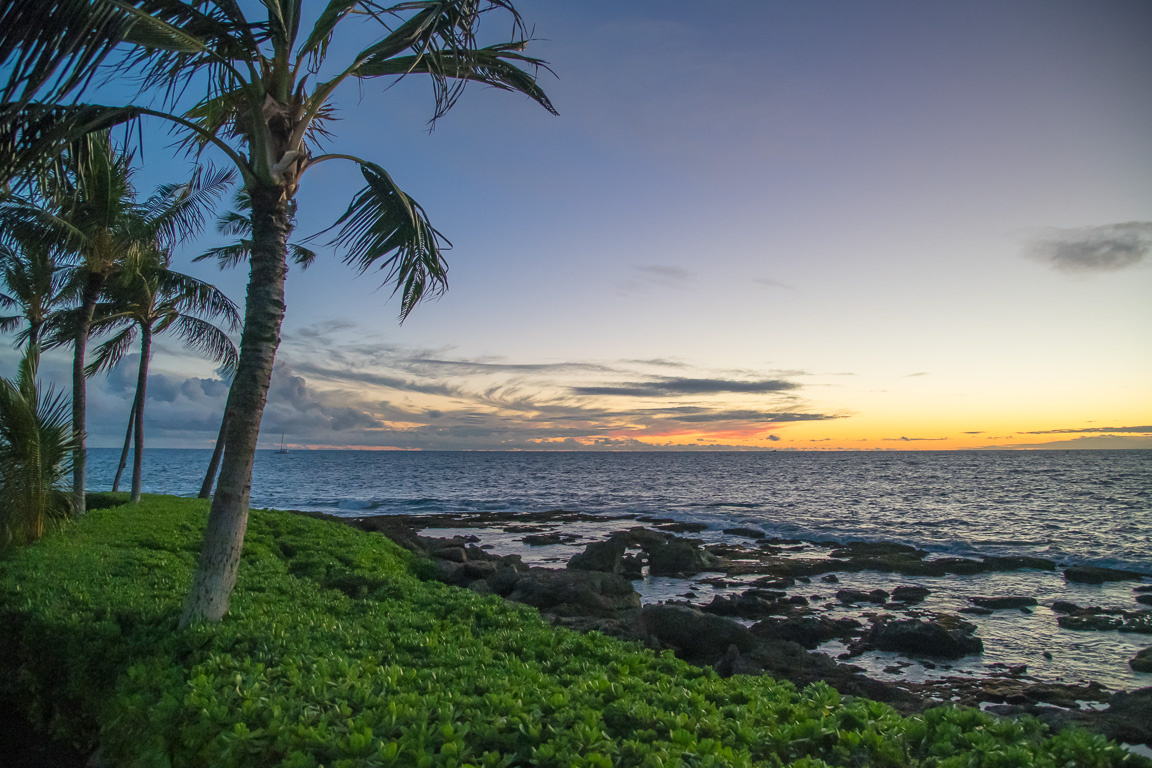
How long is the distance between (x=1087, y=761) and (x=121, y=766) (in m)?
6.91

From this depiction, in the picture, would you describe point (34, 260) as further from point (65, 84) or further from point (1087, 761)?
point (1087, 761)

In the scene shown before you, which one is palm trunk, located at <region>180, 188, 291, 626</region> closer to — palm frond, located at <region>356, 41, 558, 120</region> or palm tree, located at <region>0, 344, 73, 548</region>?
palm frond, located at <region>356, 41, 558, 120</region>

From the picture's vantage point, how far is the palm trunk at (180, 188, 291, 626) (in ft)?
19.7

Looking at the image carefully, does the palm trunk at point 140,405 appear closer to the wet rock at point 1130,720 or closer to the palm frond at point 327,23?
the palm frond at point 327,23

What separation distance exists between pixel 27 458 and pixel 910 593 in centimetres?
2226

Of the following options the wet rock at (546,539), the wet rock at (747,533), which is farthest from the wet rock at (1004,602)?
the wet rock at (546,539)

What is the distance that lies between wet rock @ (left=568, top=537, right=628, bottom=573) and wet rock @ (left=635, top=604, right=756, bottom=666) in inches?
340

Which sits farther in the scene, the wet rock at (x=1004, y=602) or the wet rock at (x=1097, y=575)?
the wet rock at (x=1097, y=575)

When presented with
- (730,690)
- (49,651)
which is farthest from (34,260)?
(730,690)

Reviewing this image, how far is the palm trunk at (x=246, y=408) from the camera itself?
6016 millimetres

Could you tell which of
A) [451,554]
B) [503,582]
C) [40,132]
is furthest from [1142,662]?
[40,132]

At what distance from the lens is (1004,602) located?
17328mm

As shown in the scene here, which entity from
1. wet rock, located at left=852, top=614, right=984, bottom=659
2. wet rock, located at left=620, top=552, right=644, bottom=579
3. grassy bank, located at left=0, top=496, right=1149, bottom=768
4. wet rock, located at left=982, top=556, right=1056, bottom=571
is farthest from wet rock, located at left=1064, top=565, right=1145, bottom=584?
grassy bank, located at left=0, top=496, right=1149, bottom=768

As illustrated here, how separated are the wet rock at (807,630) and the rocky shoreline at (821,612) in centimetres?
3
